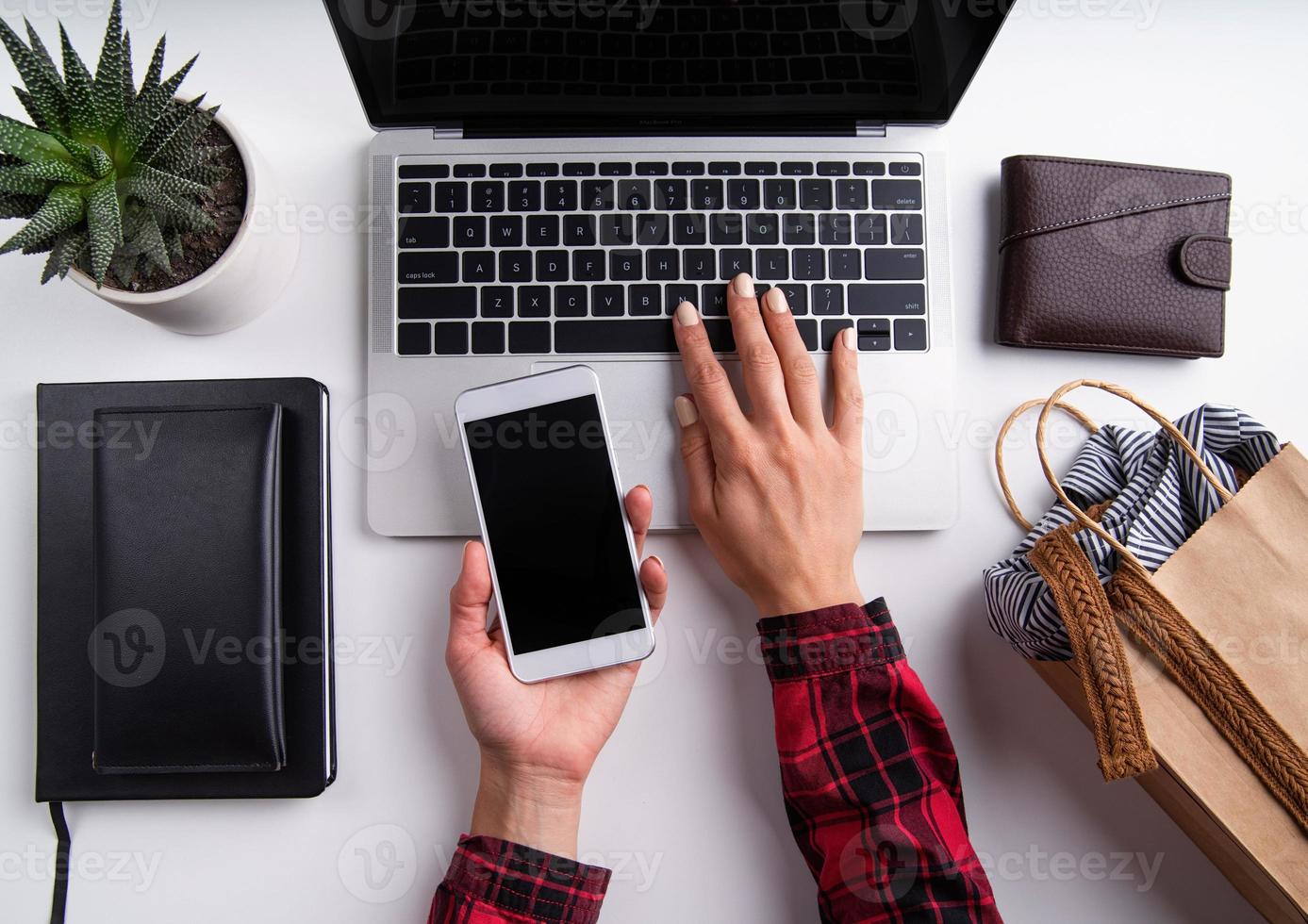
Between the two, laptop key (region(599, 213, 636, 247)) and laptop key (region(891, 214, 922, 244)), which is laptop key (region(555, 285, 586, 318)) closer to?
laptop key (region(599, 213, 636, 247))

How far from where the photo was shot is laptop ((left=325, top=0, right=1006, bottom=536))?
632 millimetres

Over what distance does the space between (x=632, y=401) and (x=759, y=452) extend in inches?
4.4

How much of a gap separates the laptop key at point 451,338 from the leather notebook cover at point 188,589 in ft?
0.45

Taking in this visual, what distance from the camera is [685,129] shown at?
2.14ft

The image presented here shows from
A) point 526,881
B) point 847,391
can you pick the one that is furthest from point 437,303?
point 526,881

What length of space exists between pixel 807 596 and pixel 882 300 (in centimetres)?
25

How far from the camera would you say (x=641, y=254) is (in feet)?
2.09

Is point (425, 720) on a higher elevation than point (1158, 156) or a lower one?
lower

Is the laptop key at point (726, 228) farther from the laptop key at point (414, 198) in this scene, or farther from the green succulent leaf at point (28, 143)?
the green succulent leaf at point (28, 143)

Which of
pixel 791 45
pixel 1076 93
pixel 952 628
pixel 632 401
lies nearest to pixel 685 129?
pixel 791 45

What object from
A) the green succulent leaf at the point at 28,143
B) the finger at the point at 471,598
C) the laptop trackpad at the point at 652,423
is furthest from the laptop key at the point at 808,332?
the green succulent leaf at the point at 28,143

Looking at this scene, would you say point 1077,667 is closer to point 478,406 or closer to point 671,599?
point 671,599

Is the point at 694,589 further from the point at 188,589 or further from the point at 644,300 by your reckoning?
the point at 188,589

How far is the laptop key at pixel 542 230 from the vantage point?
2.10 ft
